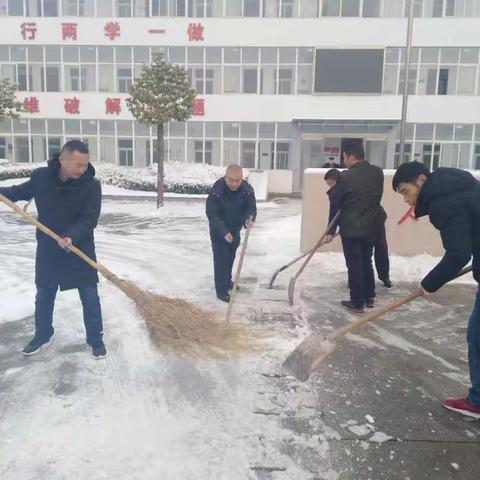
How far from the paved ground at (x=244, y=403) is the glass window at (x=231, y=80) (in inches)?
763

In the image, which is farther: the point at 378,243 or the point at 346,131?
the point at 346,131

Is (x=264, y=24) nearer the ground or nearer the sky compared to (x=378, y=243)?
nearer the sky

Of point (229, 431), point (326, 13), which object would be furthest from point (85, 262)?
point (326, 13)

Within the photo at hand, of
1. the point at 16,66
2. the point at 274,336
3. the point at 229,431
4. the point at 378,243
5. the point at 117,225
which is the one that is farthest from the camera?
the point at 16,66

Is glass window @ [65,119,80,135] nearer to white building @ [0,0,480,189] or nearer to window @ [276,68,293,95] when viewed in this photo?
white building @ [0,0,480,189]

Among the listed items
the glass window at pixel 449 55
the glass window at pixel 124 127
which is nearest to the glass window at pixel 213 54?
the glass window at pixel 124 127

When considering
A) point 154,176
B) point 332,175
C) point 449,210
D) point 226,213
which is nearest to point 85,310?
point 226,213

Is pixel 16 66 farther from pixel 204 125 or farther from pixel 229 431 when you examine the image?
pixel 229 431

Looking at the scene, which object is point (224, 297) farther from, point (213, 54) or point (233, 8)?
point (233, 8)

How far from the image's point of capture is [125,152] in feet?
80.5

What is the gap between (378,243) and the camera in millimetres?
6215

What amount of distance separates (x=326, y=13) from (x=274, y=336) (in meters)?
21.5

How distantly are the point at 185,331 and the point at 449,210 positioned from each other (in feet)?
7.78

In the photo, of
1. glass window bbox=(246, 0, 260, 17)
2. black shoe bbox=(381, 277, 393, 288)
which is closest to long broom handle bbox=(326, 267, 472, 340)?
black shoe bbox=(381, 277, 393, 288)
